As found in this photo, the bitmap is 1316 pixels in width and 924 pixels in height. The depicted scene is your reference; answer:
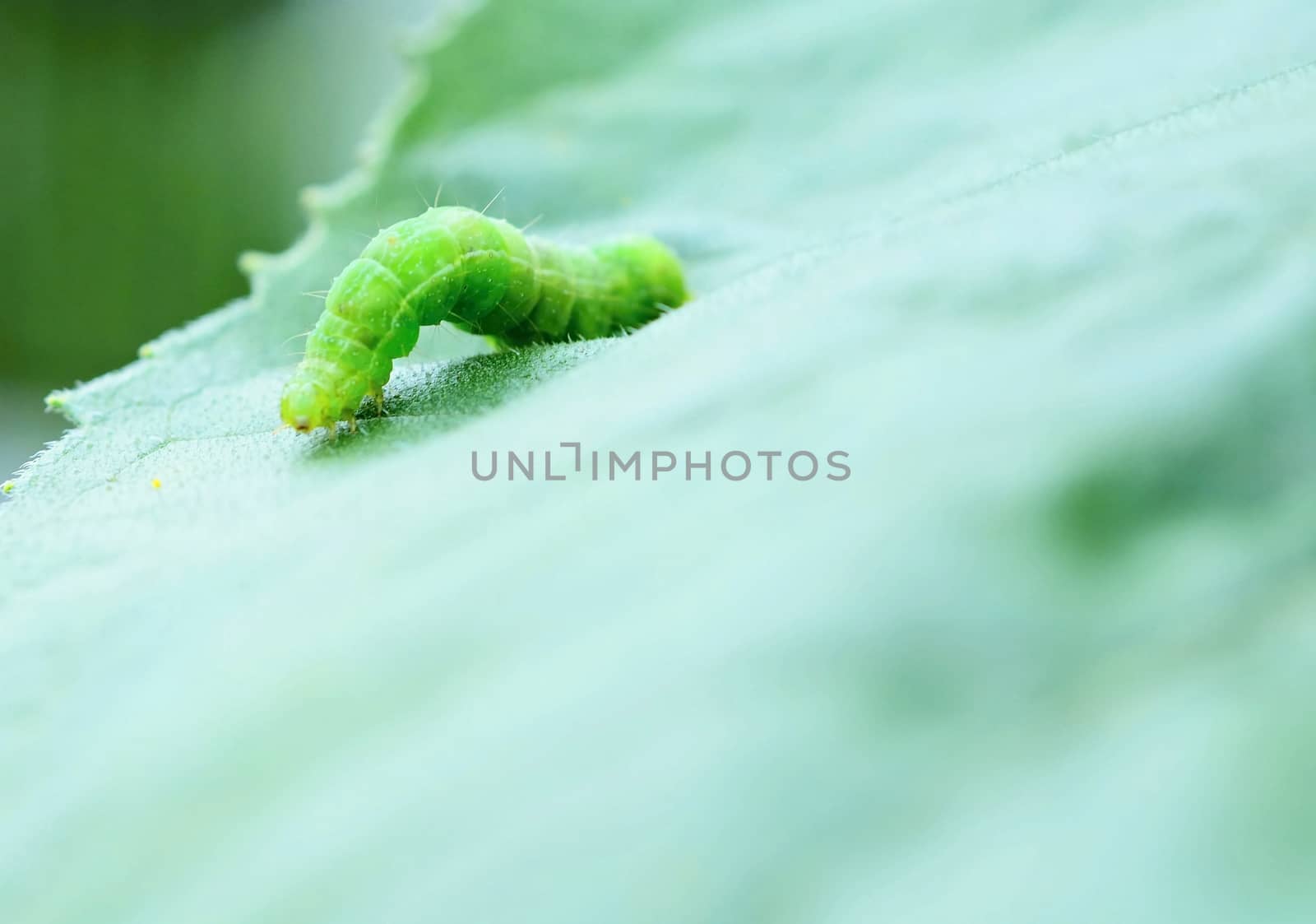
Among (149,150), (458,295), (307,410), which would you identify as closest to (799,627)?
(307,410)

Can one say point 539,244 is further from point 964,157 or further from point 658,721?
point 658,721

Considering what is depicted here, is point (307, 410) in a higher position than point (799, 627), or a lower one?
higher

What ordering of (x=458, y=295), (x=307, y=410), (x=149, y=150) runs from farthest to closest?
1. (x=149, y=150)
2. (x=458, y=295)
3. (x=307, y=410)

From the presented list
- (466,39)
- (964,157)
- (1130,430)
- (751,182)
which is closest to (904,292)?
(1130,430)

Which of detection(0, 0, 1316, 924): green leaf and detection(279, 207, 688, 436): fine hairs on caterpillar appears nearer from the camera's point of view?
detection(0, 0, 1316, 924): green leaf

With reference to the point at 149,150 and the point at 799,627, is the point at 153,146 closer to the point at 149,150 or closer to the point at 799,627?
the point at 149,150

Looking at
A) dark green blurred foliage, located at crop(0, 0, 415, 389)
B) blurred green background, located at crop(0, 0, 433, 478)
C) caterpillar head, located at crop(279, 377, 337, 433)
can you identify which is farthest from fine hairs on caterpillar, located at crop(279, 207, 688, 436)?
blurred green background, located at crop(0, 0, 433, 478)

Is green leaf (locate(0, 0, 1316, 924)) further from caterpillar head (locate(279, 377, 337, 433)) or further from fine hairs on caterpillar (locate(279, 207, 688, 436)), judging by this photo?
fine hairs on caterpillar (locate(279, 207, 688, 436))
